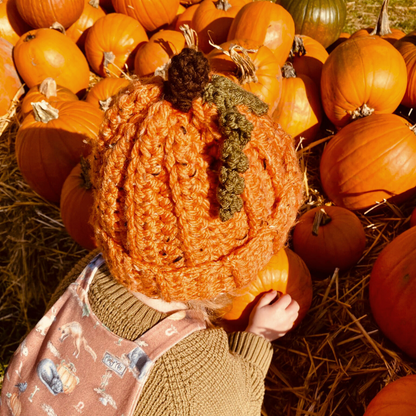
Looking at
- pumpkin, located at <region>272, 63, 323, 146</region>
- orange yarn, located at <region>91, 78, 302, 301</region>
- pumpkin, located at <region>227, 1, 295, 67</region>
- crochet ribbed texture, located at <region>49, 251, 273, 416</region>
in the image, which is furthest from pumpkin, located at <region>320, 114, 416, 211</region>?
crochet ribbed texture, located at <region>49, 251, 273, 416</region>

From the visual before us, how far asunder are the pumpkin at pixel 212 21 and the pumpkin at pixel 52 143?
1.44 metres

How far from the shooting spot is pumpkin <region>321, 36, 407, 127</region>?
265 centimetres

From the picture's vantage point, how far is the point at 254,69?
111 inches

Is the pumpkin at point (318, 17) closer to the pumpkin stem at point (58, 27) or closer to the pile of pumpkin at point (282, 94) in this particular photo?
the pile of pumpkin at point (282, 94)

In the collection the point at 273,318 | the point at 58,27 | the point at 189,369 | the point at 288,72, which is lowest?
the point at 273,318

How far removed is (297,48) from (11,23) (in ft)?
10.2

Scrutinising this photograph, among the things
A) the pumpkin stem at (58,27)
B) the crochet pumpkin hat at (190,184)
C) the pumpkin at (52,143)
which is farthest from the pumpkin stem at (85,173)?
the pumpkin stem at (58,27)

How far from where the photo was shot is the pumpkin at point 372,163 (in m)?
2.43

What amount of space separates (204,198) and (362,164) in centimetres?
166

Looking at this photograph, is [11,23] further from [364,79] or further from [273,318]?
[273,318]

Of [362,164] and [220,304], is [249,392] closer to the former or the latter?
[220,304]

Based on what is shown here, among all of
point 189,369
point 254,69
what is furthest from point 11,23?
point 189,369

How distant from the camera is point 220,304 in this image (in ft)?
5.81

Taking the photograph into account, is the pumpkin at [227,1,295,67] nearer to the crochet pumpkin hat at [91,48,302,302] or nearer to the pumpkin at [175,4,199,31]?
the pumpkin at [175,4,199,31]
